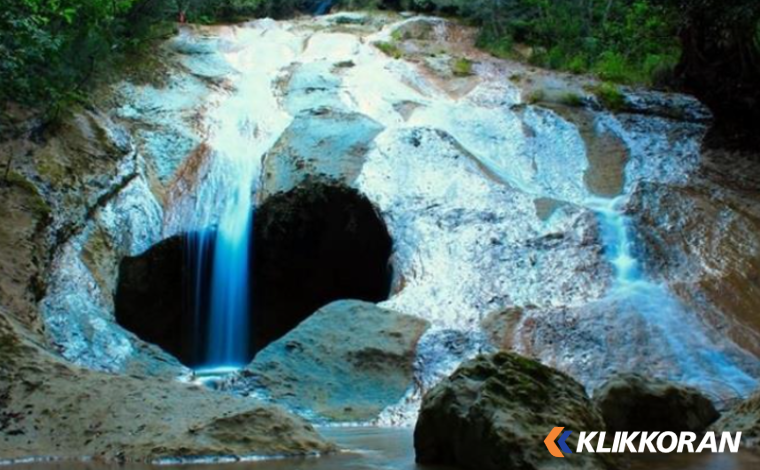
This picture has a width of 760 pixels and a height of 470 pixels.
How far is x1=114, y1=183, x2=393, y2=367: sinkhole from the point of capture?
468 inches

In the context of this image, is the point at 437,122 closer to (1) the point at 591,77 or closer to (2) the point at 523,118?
(2) the point at 523,118

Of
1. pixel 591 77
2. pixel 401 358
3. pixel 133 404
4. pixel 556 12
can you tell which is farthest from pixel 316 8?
pixel 133 404

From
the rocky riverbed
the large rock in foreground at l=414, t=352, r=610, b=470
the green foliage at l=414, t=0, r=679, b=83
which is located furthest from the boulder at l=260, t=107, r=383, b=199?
the large rock in foreground at l=414, t=352, r=610, b=470

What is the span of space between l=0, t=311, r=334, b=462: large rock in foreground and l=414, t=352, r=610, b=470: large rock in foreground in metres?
0.96

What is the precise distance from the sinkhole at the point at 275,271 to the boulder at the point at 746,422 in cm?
590

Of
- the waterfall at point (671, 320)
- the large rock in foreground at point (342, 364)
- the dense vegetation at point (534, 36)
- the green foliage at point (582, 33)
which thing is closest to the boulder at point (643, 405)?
the waterfall at point (671, 320)

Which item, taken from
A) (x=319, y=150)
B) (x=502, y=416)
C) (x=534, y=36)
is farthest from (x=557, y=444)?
(x=534, y=36)

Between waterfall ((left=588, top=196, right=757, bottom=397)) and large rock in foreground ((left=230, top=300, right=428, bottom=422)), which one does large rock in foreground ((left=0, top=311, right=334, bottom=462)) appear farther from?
waterfall ((left=588, top=196, right=757, bottom=397))

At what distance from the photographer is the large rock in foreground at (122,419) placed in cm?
533

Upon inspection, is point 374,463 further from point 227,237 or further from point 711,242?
point 711,242

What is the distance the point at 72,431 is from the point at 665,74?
557 inches

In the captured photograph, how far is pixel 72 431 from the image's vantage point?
5594 millimetres

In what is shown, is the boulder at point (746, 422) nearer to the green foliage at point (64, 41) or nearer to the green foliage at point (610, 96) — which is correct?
the green foliage at point (64, 41)

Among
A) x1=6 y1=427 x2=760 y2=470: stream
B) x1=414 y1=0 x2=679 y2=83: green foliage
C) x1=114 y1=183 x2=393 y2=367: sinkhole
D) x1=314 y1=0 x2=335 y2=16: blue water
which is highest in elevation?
x1=314 y1=0 x2=335 y2=16: blue water
